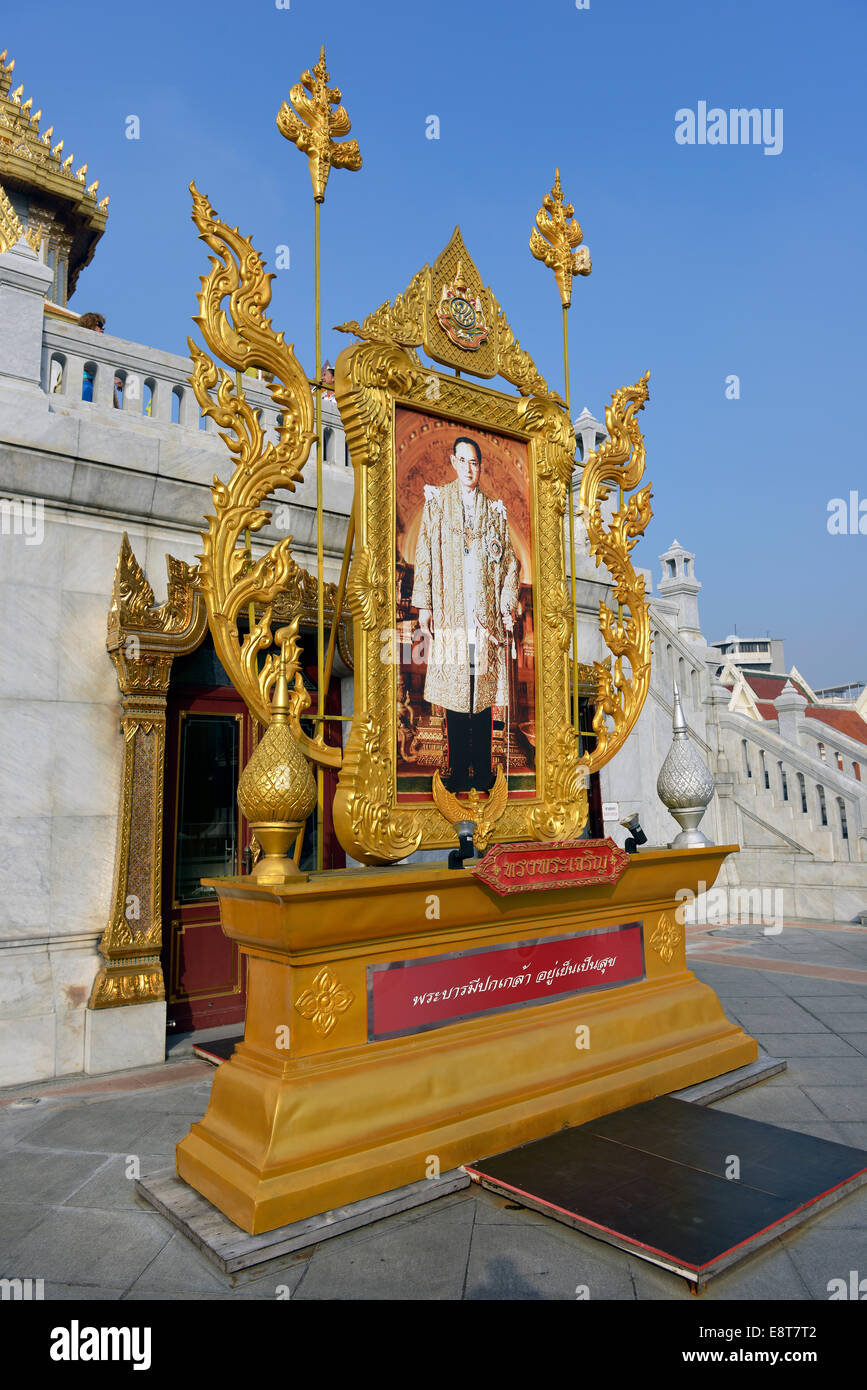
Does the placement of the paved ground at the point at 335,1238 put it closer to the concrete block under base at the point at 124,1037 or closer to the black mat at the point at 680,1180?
the black mat at the point at 680,1180

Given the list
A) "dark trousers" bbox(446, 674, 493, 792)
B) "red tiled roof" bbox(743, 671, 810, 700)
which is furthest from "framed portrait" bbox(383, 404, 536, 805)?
"red tiled roof" bbox(743, 671, 810, 700)

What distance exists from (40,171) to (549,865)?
15.8m


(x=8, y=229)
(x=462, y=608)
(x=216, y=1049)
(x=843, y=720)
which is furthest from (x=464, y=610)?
(x=843, y=720)

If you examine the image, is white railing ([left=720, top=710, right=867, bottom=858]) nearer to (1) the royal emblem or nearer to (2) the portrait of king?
(2) the portrait of king

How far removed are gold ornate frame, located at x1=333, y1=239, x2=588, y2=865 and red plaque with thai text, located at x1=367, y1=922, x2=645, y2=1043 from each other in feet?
2.33

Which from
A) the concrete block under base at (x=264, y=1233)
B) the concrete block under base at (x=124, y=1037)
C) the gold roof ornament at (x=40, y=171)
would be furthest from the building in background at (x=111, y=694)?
the gold roof ornament at (x=40, y=171)

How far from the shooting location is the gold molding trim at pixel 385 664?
4.91 metres

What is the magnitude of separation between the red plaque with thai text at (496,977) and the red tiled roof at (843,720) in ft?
66.3

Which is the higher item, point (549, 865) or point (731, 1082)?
point (549, 865)

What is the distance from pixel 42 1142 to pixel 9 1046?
1.25 metres

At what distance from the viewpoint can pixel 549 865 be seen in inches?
202

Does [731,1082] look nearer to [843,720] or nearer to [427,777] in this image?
[427,777]
